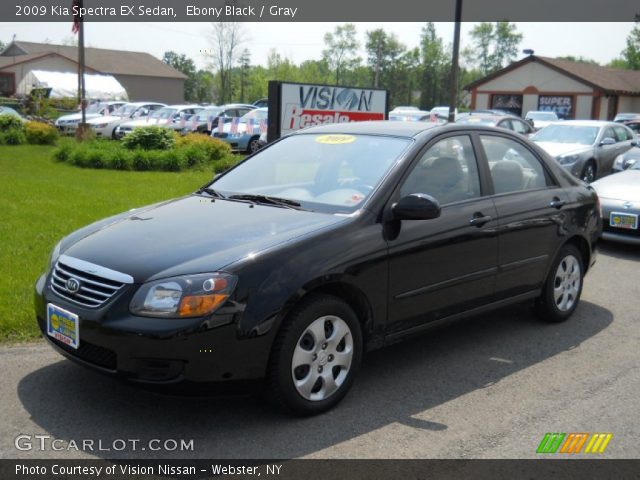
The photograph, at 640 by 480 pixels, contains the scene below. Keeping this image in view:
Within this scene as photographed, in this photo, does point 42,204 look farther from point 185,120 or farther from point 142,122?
point 185,120

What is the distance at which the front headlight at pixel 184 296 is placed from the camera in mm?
3643

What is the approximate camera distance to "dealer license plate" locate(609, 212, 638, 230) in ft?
28.7

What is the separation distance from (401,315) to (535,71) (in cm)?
4741

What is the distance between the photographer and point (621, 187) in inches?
371

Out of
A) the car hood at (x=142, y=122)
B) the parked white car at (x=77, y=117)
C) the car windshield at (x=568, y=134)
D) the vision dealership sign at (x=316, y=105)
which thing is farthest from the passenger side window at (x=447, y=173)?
the parked white car at (x=77, y=117)

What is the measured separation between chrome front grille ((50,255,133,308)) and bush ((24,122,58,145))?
2051 cm

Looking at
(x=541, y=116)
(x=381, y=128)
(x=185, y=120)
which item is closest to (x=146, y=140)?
(x=185, y=120)

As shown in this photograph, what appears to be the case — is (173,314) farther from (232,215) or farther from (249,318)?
(232,215)

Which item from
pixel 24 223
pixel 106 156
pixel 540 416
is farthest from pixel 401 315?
pixel 106 156

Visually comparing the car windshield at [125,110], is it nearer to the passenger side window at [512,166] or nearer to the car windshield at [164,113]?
the car windshield at [164,113]

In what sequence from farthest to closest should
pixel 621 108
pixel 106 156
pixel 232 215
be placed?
pixel 621 108, pixel 106 156, pixel 232 215

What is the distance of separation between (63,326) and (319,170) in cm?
205

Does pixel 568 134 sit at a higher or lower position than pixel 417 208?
higher

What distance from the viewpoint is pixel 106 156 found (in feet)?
53.9
